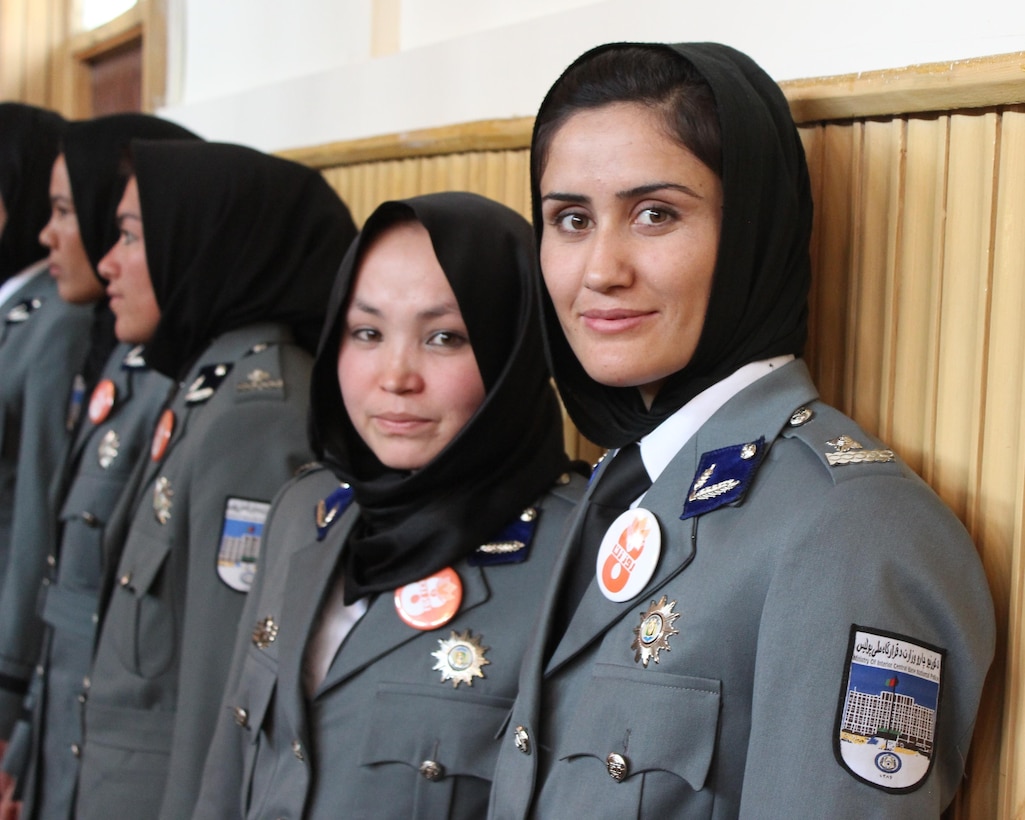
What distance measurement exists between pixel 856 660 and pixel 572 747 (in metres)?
0.36

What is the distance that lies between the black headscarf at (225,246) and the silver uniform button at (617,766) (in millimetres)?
1404

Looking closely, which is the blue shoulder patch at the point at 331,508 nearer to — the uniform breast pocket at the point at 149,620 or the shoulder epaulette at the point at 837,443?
Answer: the uniform breast pocket at the point at 149,620

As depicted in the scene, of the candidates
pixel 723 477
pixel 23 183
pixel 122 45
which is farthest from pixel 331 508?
pixel 122 45

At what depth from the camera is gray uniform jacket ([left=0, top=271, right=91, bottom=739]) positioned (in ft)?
9.55

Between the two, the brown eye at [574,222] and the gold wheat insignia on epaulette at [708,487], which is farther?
the brown eye at [574,222]

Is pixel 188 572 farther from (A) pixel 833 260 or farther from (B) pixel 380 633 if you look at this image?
(A) pixel 833 260

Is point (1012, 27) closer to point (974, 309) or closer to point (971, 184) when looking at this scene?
point (971, 184)

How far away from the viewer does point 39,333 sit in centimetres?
319

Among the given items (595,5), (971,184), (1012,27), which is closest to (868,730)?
(971,184)

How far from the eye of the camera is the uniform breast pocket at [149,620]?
7.20 ft

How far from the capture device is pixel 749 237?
1340mm

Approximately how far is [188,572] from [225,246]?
2.33ft

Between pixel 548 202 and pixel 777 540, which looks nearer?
pixel 777 540

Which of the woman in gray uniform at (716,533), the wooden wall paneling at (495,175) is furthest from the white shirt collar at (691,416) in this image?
the wooden wall paneling at (495,175)
